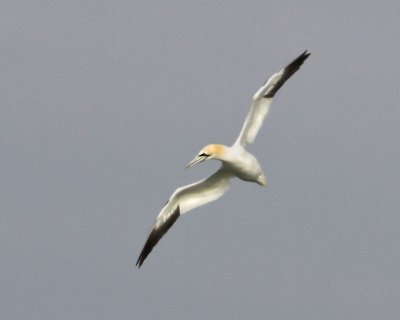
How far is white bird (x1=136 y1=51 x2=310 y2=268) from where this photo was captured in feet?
93.5

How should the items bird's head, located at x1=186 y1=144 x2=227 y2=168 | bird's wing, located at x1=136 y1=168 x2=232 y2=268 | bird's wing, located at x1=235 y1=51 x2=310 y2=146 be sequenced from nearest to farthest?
bird's head, located at x1=186 y1=144 x2=227 y2=168 → bird's wing, located at x1=235 y1=51 x2=310 y2=146 → bird's wing, located at x1=136 y1=168 x2=232 y2=268

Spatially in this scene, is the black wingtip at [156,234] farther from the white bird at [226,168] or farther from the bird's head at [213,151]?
the bird's head at [213,151]

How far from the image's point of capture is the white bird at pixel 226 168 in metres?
28.5

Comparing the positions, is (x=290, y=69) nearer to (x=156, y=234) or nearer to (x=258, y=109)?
(x=258, y=109)

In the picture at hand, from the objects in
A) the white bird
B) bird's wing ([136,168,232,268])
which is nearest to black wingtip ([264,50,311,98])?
the white bird

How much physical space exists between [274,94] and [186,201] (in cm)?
295

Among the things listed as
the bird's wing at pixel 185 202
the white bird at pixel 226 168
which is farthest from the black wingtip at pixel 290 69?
the bird's wing at pixel 185 202

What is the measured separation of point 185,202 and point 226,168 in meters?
1.35

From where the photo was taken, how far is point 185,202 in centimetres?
2989

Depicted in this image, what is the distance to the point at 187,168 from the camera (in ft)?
94.0

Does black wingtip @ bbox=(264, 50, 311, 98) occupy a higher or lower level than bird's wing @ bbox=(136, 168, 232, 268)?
higher

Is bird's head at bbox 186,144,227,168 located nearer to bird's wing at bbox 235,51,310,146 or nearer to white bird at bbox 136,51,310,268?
white bird at bbox 136,51,310,268

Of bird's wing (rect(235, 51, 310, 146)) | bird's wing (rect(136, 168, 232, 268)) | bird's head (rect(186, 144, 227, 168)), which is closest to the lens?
bird's head (rect(186, 144, 227, 168))

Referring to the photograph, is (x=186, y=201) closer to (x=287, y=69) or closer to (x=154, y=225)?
(x=154, y=225)
